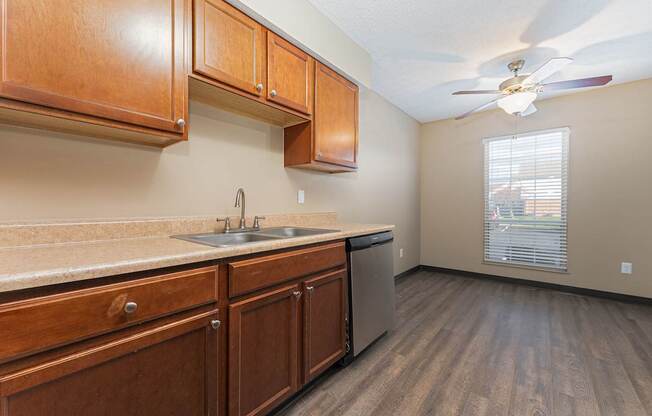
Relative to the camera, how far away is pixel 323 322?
170 cm

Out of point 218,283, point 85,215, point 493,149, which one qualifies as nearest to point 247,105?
point 85,215

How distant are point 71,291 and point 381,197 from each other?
324 cm

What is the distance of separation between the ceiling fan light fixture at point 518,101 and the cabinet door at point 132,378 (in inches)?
120

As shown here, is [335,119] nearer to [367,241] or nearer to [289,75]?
[289,75]

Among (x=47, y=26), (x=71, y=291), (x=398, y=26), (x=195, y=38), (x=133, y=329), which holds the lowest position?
(x=133, y=329)

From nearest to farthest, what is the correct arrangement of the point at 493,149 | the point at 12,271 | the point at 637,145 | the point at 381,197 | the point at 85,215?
1. the point at 12,271
2. the point at 85,215
3. the point at 637,145
4. the point at 381,197
5. the point at 493,149

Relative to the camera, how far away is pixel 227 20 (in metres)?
1.50

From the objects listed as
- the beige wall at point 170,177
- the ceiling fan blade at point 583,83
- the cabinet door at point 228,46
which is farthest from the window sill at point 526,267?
the cabinet door at point 228,46

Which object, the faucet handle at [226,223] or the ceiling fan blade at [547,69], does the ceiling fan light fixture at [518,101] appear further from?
the faucet handle at [226,223]

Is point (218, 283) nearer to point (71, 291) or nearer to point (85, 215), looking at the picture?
point (71, 291)

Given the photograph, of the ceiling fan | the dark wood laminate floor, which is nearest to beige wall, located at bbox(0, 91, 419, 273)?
the dark wood laminate floor

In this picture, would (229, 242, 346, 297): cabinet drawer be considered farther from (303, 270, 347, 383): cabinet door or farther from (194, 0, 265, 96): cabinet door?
(194, 0, 265, 96): cabinet door

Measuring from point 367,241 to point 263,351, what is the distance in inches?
40.3

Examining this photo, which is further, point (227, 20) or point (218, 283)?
point (227, 20)
